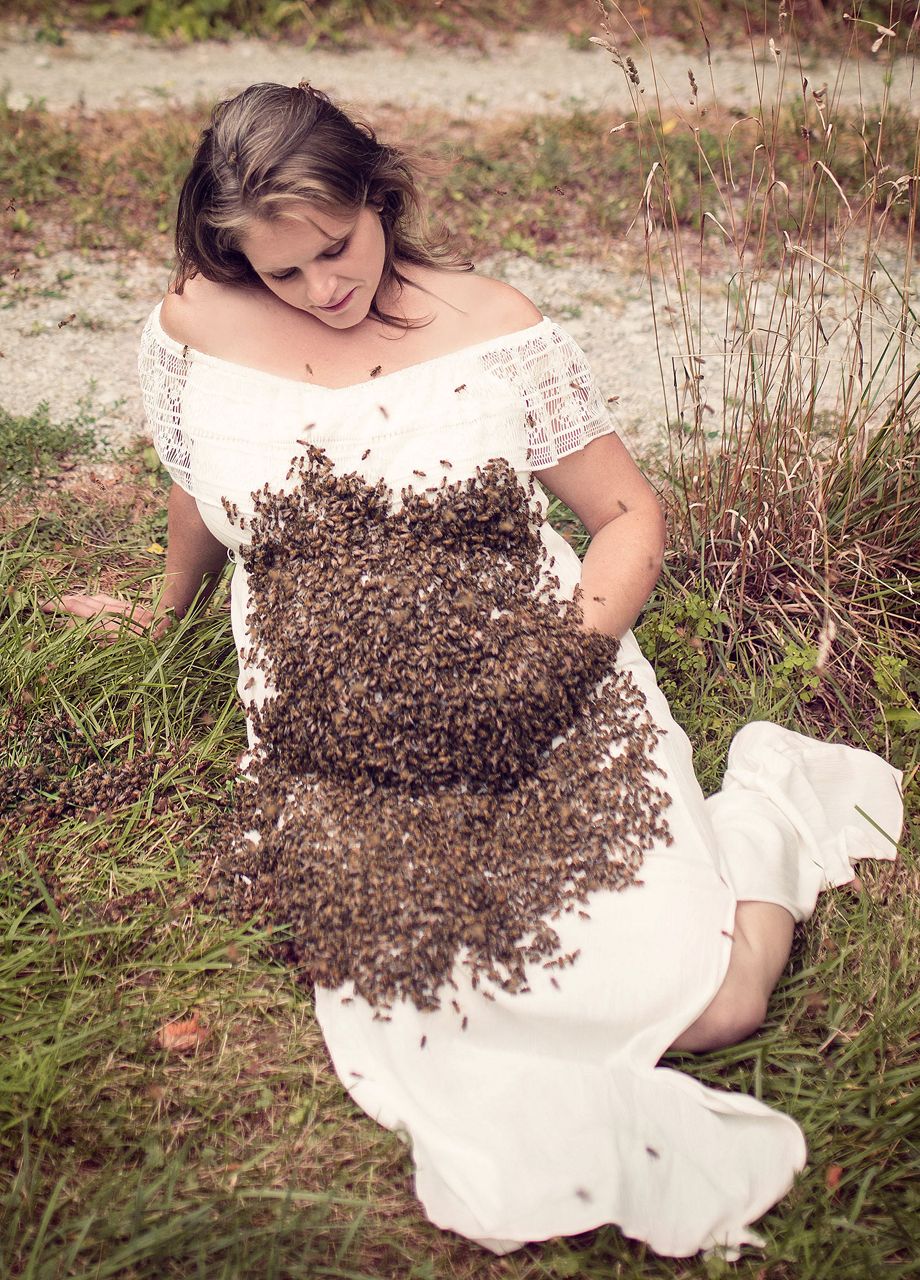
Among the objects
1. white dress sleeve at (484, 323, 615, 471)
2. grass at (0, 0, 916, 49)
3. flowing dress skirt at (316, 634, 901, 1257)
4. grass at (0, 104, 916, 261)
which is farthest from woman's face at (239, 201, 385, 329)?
grass at (0, 0, 916, 49)

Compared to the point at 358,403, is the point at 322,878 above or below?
below

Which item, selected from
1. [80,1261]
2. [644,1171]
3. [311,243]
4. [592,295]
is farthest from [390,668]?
[592,295]

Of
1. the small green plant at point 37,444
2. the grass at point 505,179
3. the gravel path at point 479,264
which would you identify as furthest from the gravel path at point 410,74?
the small green plant at point 37,444

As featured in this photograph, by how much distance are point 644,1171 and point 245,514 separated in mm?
1832

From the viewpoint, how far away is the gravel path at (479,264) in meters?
4.67

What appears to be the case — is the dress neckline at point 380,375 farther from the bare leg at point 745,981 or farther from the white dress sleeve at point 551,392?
the bare leg at point 745,981

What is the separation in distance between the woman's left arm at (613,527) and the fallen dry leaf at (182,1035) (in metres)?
1.46

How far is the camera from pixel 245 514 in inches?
108

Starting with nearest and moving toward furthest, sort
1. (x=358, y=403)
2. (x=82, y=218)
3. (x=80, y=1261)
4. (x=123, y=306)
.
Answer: (x=80, y=1261), (x=358, y=403), (x=123, y=306), (x=82, y=218)

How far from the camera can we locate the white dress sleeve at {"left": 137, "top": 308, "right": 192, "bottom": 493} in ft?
9.49

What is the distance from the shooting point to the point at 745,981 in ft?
8.46

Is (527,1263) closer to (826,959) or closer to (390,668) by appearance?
(826,959)

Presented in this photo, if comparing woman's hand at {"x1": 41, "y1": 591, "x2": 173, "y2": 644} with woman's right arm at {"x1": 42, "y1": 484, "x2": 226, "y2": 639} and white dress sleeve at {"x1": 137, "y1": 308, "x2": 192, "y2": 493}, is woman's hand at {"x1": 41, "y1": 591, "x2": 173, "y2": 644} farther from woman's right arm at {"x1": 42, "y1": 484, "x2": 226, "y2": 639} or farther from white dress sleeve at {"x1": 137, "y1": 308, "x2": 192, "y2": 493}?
white dress sleeve at {"x1": 137, "y1": 308, "x2": 192, "y2": 493}

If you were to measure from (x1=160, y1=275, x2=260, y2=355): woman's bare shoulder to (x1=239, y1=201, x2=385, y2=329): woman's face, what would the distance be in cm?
14
